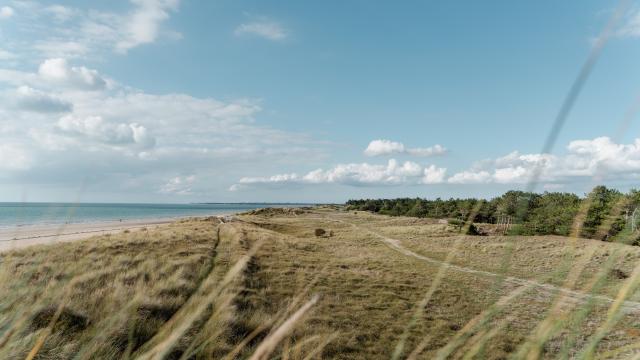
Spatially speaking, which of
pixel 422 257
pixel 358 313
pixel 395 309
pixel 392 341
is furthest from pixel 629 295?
pixel 422 257

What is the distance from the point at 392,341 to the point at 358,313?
2398mm

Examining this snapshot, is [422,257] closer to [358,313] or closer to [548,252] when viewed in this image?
[548,252]

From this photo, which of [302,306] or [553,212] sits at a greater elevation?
[302,306]

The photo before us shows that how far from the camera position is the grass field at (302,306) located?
1162 mm

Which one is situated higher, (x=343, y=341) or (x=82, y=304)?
(x=82, y=304)

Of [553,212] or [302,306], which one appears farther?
[553,212]

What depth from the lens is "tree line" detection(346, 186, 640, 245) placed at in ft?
3.59

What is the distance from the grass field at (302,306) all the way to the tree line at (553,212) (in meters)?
0.07

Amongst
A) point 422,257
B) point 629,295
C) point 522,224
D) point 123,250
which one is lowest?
point 422,257

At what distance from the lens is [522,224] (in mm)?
1046

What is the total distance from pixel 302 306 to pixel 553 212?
44.0 meters

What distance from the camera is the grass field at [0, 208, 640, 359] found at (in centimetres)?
116

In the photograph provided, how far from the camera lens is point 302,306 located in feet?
6.94

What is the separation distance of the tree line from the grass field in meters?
0.07
